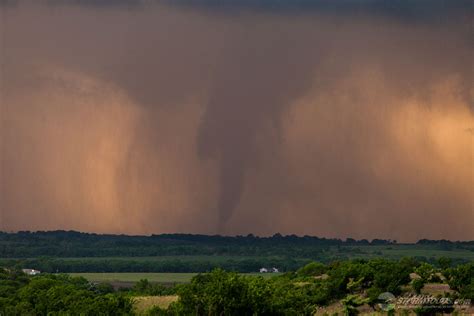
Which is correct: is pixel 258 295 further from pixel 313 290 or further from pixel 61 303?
pixel 313 290

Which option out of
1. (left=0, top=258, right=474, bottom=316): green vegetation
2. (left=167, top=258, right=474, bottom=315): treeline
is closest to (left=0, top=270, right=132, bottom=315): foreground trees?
(left=0, top=258, right=474, bottom=316): green vegetation

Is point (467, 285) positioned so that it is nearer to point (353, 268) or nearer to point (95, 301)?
point (353, 268)

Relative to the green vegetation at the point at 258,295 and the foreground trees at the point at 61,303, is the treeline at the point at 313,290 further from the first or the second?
the foreground trees at the point at 61,303

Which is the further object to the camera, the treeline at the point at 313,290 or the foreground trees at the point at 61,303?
the foreground trees at the point at 61,303

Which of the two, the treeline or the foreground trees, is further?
the foreground trees

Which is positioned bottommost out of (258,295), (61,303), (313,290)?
(61,303)

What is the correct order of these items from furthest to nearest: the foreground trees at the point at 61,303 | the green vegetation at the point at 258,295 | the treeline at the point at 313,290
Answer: the foreground trees at the point at 61,303, the green vegetation at the point at 258,295, the treeline at the point at 313,290

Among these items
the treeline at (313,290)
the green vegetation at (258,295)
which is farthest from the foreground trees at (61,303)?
the treeline at (313,290)

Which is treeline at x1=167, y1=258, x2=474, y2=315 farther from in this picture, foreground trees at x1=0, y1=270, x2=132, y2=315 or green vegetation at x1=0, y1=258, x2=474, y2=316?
foreground trees at x1=0, y1=270, x2=132, y2=315

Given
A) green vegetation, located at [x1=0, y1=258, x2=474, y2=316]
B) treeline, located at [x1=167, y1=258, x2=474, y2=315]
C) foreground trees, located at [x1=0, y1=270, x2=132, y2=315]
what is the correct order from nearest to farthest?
treeline, located at [x1=167, y1=258, x2=474, y2=315], green vegetation, located at [x1=0, y1=258, x2=474, y2=316], foreground trees, located at [x1=0, y1=270, x2=132, y2=315]

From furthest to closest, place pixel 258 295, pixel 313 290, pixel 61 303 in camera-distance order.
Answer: pixel 313 290
pixel 61 303
pixel 258 295

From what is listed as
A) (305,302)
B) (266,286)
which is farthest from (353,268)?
(266,286)

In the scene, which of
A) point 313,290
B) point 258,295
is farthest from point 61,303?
point 258,295
